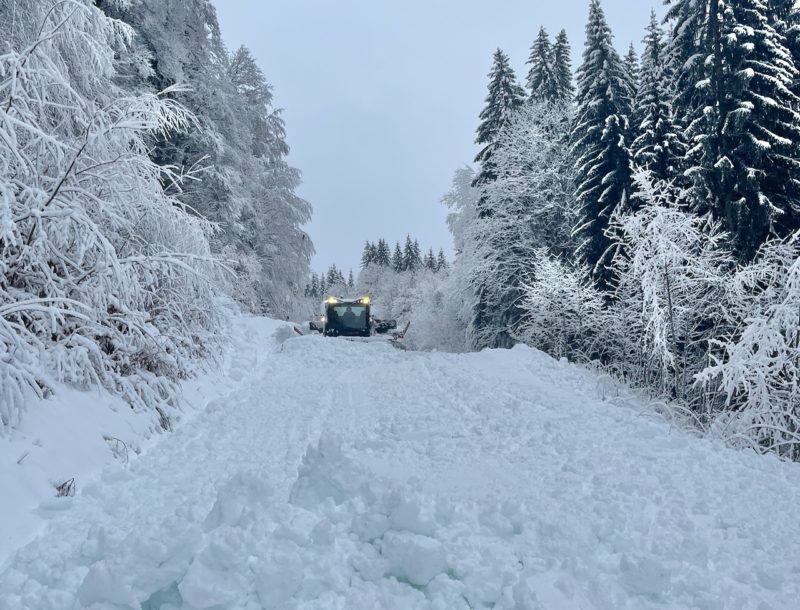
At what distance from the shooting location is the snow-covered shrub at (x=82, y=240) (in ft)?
15.0

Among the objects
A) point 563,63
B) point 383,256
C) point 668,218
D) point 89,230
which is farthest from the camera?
point 383,256

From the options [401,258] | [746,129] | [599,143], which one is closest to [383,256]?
[401,258]

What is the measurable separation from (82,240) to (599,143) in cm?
1688

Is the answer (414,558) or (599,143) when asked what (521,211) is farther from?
(414,558)

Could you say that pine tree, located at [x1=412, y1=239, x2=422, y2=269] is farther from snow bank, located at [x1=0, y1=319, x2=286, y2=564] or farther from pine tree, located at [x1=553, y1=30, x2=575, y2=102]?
snow bank, located at [x1=0, y1=319, x2=286, y2=564]

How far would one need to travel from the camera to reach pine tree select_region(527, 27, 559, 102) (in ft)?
80.8

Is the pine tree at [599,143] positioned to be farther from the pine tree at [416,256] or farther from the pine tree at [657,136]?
the pine tree at [416,256]

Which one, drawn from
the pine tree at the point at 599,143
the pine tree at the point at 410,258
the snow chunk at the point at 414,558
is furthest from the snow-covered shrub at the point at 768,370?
the pine tree at the point at 410,258

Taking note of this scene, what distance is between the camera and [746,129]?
1327 cm

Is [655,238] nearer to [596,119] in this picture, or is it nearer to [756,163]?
[756,163]

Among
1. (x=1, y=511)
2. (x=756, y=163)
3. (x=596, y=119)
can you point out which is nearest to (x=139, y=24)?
(x=1, y=511)

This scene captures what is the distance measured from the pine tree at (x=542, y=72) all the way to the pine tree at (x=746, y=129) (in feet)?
36.1

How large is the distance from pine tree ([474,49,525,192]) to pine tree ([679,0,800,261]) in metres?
10.2

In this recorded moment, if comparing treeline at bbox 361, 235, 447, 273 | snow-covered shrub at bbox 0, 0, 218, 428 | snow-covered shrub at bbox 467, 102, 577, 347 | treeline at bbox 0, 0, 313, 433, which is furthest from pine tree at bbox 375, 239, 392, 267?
snow-covered shrub at bbox 0, 0, 218, 428
